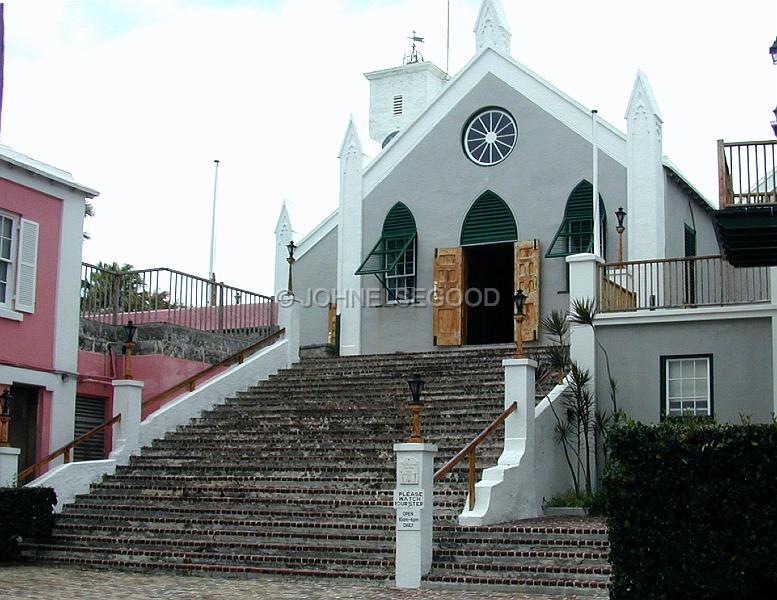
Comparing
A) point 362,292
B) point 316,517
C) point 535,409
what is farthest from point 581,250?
point 316,517

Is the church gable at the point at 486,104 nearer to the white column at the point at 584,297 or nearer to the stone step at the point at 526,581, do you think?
the white column at the point at 584,297

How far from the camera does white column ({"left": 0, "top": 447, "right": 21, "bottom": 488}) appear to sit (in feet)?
57.0

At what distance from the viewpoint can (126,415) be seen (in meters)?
19.5

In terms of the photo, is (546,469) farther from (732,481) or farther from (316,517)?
(732,481)

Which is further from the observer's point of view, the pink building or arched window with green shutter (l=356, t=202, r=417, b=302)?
arched window with green shutter (l=356, t=202, r=417, b=302)

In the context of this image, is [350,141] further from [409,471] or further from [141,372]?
[409,471]

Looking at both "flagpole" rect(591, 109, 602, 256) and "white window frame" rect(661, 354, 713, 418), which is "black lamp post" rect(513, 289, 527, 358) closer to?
"white window frame" rect(661, 354, 713, 418)

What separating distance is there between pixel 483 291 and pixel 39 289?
10.0 m

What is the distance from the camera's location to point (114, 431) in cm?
1955

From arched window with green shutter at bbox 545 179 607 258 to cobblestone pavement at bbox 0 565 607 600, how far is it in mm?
11443

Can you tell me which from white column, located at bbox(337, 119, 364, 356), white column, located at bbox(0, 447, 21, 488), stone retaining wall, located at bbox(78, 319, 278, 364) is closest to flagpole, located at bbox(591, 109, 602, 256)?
white column, located at bbox(337, 119, 364, 356)

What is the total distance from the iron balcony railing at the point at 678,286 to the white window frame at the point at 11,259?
955cm

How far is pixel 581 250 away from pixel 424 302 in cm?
376

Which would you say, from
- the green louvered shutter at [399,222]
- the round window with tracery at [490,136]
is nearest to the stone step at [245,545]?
the green louvered shutter at [399,222]
